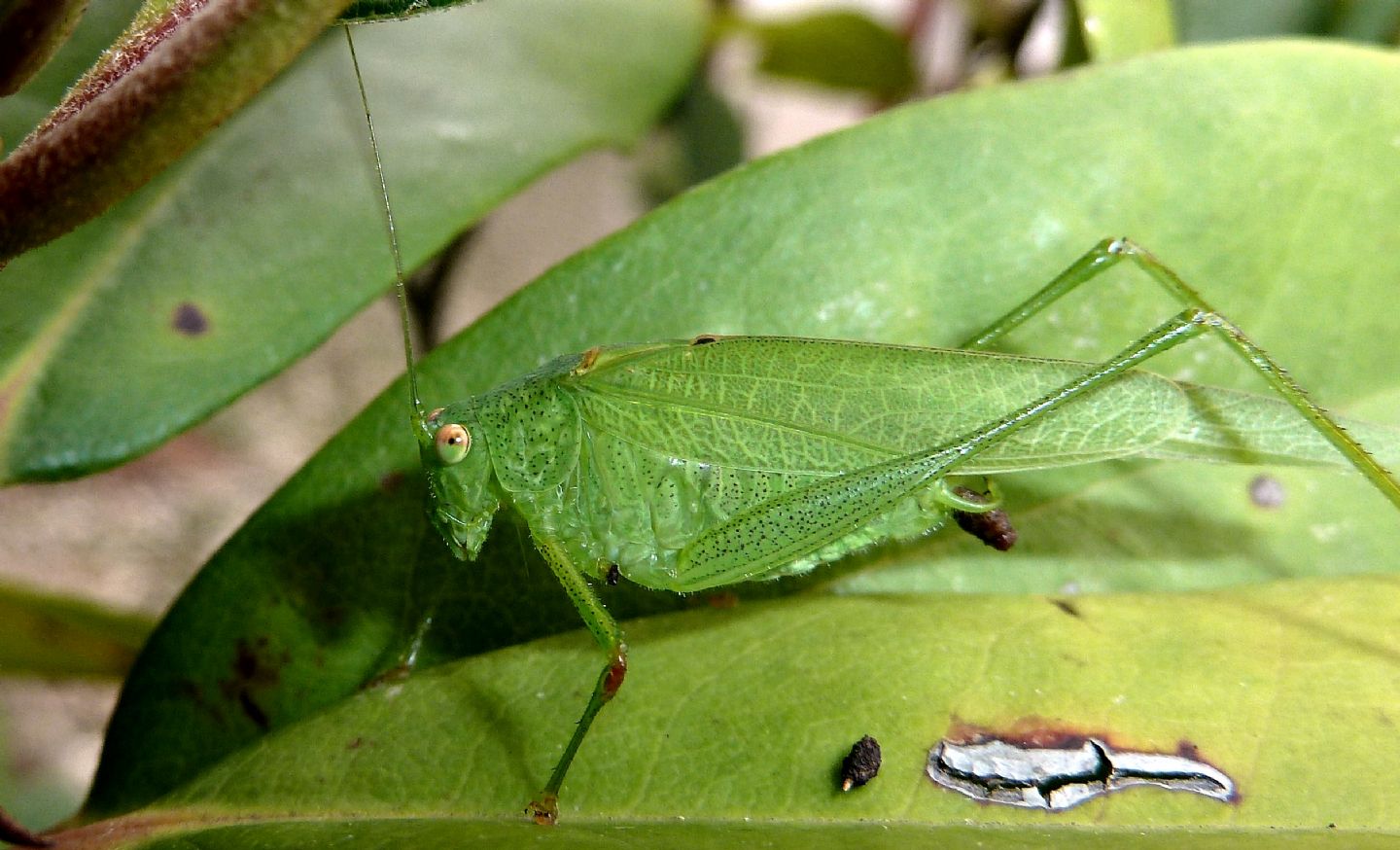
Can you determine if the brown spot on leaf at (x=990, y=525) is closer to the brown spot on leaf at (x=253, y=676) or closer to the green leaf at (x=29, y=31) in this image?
the brown spot on leaf at (x=253, y=676)

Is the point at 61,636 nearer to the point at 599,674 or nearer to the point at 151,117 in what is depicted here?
the point at 599,674

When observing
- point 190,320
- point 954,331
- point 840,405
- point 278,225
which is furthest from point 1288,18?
point 190,320

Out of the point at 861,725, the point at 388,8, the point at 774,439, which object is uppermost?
the point at 388,8

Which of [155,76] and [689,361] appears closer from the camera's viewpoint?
[155,76]

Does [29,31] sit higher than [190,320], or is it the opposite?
[29,31]

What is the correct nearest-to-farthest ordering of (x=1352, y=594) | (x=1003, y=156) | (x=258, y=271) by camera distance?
1. (x=1352, y=594)
2. (x=1003, y=156)
3. (x=258, y=271)

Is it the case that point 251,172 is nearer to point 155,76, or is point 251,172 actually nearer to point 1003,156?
point 155,76

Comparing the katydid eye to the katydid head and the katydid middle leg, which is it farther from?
the katydid middle leg

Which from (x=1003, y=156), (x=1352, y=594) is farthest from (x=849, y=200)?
(x=1352, y=594)
